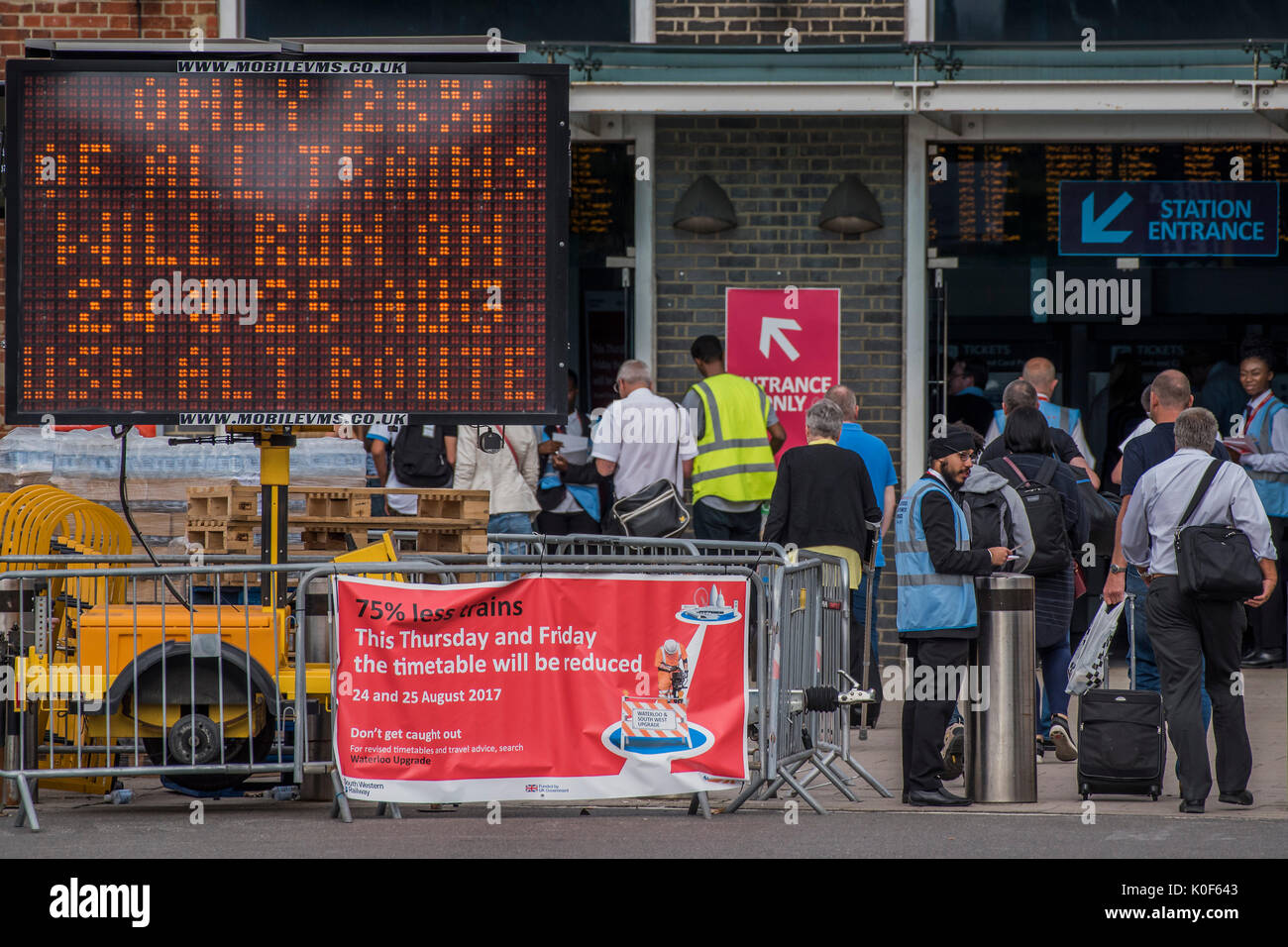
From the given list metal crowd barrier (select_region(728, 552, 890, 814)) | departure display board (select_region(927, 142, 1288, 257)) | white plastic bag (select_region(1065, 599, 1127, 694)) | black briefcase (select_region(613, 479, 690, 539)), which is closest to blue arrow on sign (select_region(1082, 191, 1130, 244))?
departure display board (select_region(927, 142, 1288, 257))

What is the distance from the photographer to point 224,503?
1078 centimetres

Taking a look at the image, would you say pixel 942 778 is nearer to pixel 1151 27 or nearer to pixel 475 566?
pixel 475 566

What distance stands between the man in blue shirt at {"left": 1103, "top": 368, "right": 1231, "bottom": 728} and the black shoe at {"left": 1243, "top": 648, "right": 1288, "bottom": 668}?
3.05m

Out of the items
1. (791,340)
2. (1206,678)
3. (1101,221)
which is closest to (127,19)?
(791,340)

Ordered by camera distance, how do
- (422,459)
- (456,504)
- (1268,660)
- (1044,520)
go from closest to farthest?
(1044,520), (456,504), (422,459), (1268,660)

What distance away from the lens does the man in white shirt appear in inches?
477

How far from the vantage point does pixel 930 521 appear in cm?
884

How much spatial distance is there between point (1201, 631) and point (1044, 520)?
1299mm

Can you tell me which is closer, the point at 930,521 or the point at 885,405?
the point at 930,521

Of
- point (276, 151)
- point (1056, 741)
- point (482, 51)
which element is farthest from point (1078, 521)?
point (276, 151)

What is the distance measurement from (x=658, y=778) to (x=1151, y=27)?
7.67 metres

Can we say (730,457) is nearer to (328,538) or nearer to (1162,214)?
(328,538)

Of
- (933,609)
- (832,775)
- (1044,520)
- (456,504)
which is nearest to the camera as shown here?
(933,609)

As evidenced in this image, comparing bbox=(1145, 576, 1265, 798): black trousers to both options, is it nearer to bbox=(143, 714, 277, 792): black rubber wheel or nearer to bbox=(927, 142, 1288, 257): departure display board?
bbox=(143, 714, 277, 792): black rubber wheel
